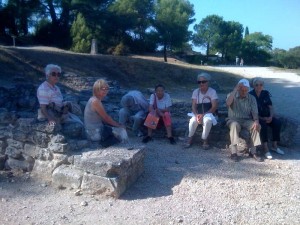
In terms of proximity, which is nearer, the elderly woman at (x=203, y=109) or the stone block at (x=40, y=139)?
the stone block at (x=40, y=139)

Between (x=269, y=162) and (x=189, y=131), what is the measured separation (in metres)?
1.46

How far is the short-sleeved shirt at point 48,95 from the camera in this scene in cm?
622

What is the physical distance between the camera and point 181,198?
509 centimetres

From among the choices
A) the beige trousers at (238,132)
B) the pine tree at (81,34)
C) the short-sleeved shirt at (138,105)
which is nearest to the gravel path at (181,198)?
the beige trousers at (238,132)

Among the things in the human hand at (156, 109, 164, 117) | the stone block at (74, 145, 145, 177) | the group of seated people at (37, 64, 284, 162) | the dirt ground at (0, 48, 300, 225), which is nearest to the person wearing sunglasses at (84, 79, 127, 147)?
the group of seated people at (37, 64, 284, 162)

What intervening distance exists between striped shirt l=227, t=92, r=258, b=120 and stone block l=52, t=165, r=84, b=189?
119 inches

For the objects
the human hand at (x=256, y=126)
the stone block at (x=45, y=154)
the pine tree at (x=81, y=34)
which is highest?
the pine tree at (x=81, y=34)

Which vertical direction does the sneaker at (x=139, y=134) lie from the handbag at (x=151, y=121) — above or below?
below

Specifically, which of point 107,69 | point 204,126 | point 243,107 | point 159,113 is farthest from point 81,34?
point 243,107

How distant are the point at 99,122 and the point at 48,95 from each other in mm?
915

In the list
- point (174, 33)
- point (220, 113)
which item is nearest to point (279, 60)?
point (174, 33)

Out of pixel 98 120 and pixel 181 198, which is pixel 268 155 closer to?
pixel 181 198

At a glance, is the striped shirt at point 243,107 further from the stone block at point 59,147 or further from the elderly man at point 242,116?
the stone block at point 59,147

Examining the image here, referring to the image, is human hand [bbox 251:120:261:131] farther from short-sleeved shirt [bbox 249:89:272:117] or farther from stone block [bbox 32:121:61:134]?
stone block [bbox 32:121:61:134]
